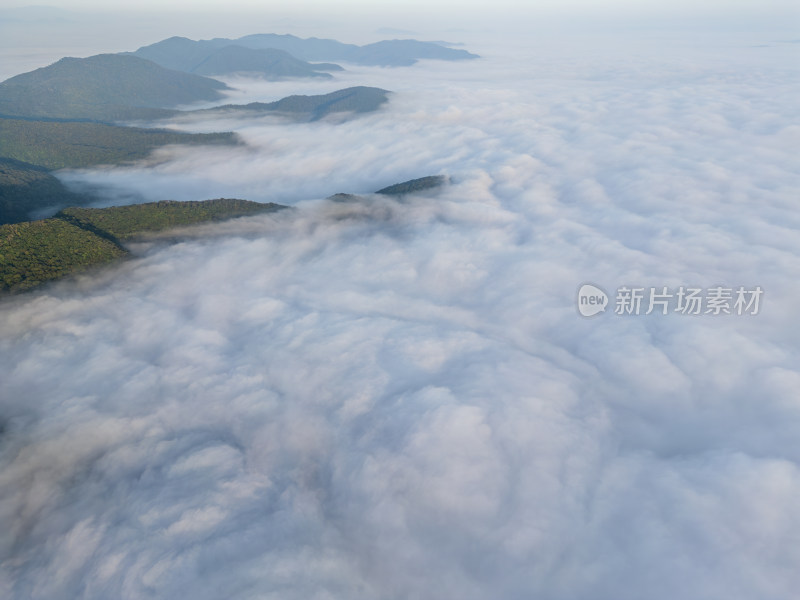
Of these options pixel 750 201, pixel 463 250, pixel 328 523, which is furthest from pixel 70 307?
pixel 750 201

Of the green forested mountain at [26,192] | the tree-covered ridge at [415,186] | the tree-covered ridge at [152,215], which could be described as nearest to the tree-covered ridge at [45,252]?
the tree-covered ridge at [152,215]

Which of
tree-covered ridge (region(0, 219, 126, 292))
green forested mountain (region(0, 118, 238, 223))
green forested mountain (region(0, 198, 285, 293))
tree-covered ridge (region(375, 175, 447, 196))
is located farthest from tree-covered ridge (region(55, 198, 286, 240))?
tree-covered ridge (region(375, 175, 447, 196))

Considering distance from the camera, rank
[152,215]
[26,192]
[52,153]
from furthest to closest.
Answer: [52,153], [26,192], [152,215]

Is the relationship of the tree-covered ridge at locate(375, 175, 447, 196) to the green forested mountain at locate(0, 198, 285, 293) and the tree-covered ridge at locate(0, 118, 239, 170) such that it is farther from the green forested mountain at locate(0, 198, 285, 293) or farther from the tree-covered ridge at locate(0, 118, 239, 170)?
the tree-covered ridge at locate(0, 118, 239, 170)

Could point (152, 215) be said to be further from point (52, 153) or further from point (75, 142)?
point (75, 142)

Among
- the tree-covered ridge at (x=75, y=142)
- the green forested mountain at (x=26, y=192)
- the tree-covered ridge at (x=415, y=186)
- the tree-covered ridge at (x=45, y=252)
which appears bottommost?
the tree-covered ridge at (x=45, y=252)

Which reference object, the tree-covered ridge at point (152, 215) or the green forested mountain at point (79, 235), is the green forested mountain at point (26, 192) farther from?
the green forested mountain at point (79, 235)

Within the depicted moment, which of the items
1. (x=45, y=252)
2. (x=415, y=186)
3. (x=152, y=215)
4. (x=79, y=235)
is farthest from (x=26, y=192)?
(x=415, y=186)
